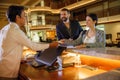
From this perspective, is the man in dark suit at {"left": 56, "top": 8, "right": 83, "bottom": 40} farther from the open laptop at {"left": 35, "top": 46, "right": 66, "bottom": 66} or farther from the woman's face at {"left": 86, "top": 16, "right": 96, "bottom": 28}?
the open laptop at {"left": 35, "top": 46, "right": 66, "bottom": 66}

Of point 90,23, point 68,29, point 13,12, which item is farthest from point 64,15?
point 13,12

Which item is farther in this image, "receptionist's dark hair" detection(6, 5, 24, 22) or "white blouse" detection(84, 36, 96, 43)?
"white blouse" detection(84, 36, 96, 43)

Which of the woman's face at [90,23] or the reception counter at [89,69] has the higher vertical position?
the woman's face at [90,23]

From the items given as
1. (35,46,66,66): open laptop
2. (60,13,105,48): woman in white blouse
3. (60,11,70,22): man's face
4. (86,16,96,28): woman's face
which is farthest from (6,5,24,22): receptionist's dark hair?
(60,11,70,22): man's face

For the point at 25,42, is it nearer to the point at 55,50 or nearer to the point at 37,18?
the point at 55,50

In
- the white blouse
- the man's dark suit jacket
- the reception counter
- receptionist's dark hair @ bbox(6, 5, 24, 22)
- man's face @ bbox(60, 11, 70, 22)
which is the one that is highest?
man's face @ bbox(60, 11, 70, 22)

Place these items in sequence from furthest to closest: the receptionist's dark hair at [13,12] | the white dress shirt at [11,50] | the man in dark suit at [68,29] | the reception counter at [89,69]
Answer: the man in dark suit at [68,29] → the receptionist's dark hair at [13,12] → the white dress shirt at [11,50] → the reception counter at [89,69]

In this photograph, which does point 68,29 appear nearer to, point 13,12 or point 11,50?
point 13,12

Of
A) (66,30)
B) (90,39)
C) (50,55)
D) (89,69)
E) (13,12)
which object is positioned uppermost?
(13,12)

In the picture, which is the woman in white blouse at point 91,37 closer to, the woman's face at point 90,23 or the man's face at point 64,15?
the woman's face at point 90,23

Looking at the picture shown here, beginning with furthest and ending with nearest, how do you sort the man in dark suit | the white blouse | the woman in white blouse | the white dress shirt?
the man in dark suit → the white blouse → the woman in white blouse → the white dress shirt

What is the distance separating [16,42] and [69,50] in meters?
0.83

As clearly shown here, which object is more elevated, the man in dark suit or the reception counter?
the man in dark suit

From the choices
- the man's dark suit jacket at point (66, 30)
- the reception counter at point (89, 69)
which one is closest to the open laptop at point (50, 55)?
the reception counter at point (89, 69)
